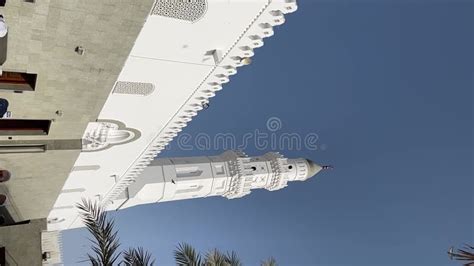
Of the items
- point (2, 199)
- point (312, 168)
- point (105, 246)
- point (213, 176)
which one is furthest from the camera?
point (312, 168)

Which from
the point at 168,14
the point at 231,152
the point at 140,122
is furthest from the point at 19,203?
the point at 231,152

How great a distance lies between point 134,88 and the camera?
14.4m

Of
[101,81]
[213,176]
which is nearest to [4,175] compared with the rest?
[101,81]

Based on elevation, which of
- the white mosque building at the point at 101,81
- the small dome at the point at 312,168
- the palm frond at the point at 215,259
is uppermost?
the small dome at the point at 312,168

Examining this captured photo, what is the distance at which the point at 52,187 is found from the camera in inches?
699

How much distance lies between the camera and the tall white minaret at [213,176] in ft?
84.3

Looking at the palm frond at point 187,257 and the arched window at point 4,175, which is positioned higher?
the arched window at point 4,175

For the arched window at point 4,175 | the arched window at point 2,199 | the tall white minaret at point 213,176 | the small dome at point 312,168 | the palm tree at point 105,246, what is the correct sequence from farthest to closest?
the small dome at point 312,168, the tall white minaret at point 213,176, the arched window at point 2,199, the arched window at point 4,175, the palm tree at point 105,246

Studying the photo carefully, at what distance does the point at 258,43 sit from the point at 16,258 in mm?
10583

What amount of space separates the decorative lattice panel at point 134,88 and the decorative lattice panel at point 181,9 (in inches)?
122

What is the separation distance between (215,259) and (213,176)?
60.2ft

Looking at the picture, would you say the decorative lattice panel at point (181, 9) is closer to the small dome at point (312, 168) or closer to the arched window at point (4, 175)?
the arched window at point (4, 175)

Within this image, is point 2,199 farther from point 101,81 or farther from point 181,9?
point 181,9

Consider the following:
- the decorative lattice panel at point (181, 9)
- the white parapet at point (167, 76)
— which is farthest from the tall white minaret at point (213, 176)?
the decorative lattice panel at point (181, 9)
